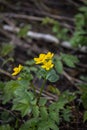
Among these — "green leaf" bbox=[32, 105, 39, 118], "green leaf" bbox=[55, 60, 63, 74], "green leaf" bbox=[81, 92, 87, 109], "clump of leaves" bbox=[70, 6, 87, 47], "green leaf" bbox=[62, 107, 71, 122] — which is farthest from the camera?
"clump of leaves" bbox=[70, 6, 87, 47]

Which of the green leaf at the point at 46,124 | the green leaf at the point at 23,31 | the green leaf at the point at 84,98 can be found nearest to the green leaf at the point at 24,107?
the green leaf at the point at 46,124

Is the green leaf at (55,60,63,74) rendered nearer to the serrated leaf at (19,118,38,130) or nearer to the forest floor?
the forest floor

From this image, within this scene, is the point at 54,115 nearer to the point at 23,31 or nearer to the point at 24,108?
the point at 24,108

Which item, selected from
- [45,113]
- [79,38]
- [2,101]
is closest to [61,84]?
[79,38]

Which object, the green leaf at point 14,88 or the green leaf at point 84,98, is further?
the green leaf at point 84,98

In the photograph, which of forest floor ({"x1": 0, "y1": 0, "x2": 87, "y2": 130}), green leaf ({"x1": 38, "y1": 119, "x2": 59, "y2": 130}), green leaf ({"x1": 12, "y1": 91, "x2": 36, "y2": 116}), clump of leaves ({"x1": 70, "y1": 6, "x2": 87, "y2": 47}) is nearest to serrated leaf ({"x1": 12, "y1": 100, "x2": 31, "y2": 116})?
green leaf ({"x1": 12, "y1": 91, "x2": 36, "y2": 116})

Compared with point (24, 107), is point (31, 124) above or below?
below

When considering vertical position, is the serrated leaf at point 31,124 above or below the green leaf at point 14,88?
below

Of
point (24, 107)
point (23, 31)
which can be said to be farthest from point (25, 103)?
point (23, 31)

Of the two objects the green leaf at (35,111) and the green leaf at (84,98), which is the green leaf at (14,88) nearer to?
the green leaf at (35,111)

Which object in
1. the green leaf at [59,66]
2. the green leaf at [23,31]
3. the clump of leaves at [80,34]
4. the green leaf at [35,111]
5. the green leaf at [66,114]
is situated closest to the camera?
the green leaf at [35,111]

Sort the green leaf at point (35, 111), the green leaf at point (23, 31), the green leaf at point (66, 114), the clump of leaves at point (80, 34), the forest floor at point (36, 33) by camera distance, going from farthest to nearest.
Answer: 1. the green leaf at point (23, 31)
2. the forest floor at point (36, 33)
3. the clump of leaves at point (80, 34)
4. the green leaf at point (66, 114)
5. the green leaf at point (35, 111)
